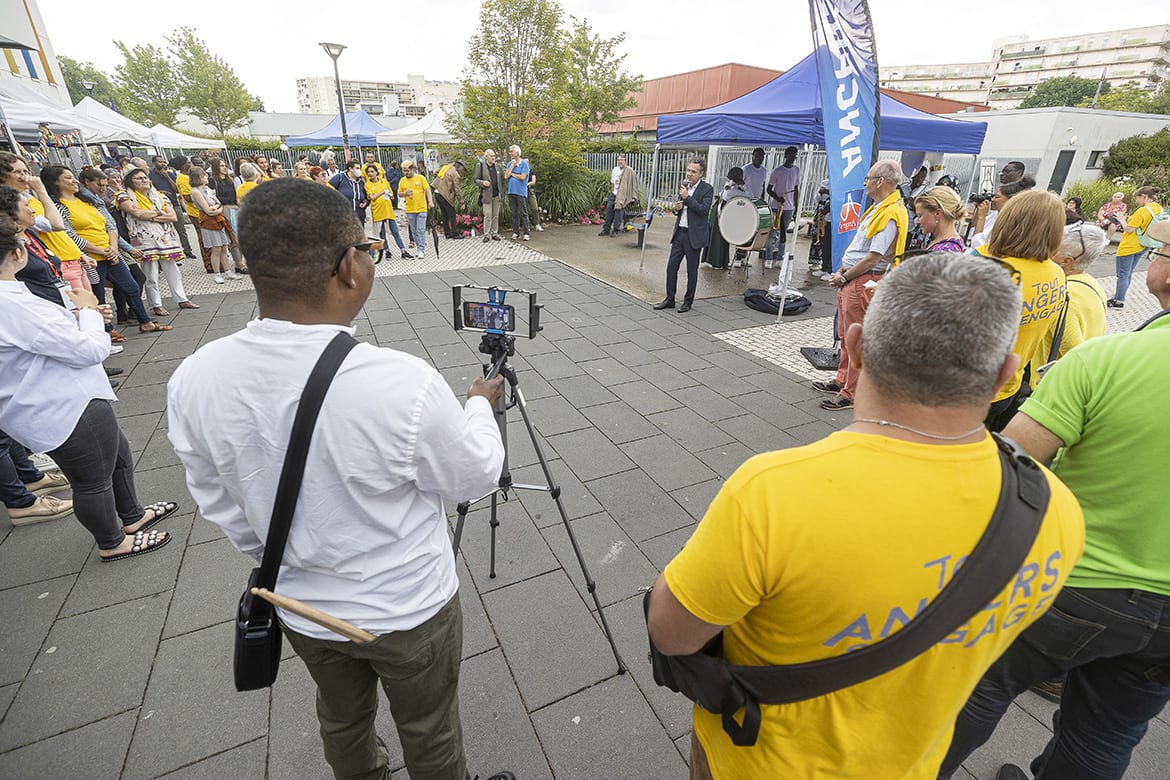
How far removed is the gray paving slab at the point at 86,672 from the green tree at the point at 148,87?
123ft

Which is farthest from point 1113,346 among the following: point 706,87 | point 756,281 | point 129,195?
point 706,87

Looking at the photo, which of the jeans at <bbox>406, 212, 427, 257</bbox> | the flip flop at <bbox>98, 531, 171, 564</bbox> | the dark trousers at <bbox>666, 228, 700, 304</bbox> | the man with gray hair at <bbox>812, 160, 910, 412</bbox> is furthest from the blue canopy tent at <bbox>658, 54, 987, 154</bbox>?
the flip flop at <bbox>98, 531, 171, 564</bbox>

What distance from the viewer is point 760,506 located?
81cm

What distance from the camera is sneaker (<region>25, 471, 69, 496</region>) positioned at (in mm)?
3266

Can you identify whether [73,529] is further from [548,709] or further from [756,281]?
[756,281]

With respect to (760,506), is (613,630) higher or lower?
lower

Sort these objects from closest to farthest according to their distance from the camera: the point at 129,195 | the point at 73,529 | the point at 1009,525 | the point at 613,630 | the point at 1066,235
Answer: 1. the point at 1009,525
2. the point at 613,630
3. the point at 1066,235
4. the point at 73,529
5. the point at 129,195

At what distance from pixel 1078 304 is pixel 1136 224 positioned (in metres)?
7.36

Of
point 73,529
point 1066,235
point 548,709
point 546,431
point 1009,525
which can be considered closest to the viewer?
point 1009,525

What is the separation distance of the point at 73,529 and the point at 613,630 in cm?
311

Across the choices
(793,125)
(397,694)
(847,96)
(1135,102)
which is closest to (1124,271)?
(793,125)

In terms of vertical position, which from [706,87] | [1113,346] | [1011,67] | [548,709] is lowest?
[548,709]

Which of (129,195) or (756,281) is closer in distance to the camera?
(129,195)

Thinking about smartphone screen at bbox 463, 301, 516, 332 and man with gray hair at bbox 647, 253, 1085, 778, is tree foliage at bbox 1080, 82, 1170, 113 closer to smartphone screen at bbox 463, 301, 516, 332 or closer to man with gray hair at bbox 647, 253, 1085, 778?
smartphone screen at bbox 463, 301, 516, 332
